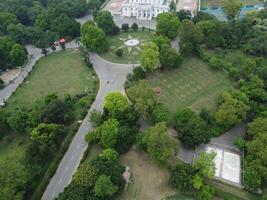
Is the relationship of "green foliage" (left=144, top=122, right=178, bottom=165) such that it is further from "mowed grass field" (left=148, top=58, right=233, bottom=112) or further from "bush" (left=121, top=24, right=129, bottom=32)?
"bush" (left=121, top=24, right=129, bottom=32)

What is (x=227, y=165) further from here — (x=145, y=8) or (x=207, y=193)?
(x=145, y=8)

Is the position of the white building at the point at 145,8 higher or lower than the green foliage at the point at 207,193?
higher

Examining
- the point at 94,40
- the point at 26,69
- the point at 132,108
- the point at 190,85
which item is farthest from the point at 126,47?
the point at 132,108

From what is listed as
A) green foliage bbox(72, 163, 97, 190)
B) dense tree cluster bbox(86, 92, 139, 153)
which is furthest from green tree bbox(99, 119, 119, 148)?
green foliage bbox(72, 163, 97, 190)

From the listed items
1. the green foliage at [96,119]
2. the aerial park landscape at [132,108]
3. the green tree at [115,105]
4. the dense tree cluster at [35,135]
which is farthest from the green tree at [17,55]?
the green tree at [115,105]

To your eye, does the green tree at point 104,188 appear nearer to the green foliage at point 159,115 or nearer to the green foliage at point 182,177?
the green foliage at point 182,177
